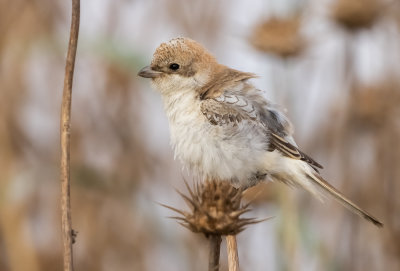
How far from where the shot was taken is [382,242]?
5.00 metres

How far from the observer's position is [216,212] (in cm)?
221

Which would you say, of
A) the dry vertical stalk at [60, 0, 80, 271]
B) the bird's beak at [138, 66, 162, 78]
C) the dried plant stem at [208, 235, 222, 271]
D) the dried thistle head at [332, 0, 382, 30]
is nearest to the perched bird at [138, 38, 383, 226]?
the bird's beak at [138, 66, 162, 78]

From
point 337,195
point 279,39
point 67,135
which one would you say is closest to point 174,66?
point 337,195

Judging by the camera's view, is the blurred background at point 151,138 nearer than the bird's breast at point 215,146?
No

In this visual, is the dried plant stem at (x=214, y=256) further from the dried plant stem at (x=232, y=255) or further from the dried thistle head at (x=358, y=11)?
the dried thistle head at (x=358, y=11)

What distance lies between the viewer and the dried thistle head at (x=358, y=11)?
4.41 m

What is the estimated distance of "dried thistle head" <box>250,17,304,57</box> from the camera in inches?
160

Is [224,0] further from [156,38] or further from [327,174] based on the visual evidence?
[327,174]

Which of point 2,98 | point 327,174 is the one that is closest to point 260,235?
point 327,174

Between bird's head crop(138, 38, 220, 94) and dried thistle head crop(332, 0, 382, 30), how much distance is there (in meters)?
1.59

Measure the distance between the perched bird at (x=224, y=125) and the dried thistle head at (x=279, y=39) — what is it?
3.06 feet

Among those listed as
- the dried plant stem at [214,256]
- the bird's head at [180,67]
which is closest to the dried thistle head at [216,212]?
the dried plant stem at [214,256]

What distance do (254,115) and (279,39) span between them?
1.19 metres

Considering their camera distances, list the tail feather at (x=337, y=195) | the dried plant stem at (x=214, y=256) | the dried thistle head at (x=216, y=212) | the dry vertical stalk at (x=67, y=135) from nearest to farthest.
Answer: the dry vertical stalk at (x=67, y=135) → the dried plant stem at (x=214, y=256) → the dried thistle head at (x=216, y=212) → the tail feather at (x=337, y=195)
